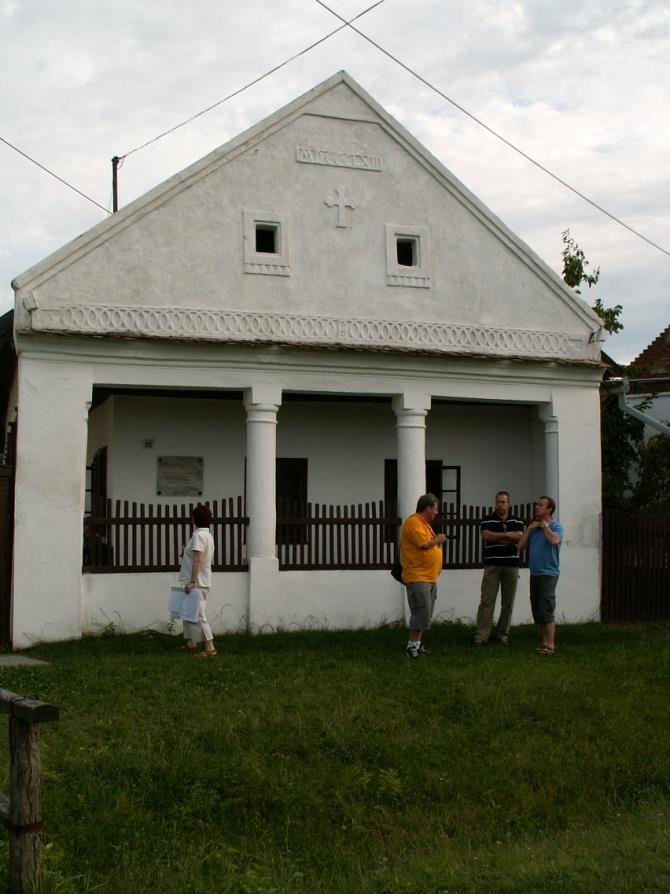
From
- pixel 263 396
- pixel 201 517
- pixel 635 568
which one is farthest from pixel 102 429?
pixel 635 568

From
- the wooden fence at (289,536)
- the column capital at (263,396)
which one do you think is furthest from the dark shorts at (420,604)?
the column capital at (263,396)

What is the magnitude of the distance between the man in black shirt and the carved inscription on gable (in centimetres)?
469

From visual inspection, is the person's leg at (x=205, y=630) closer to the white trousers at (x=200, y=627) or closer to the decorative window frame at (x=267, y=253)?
the white trousers at (x=200, y=627)

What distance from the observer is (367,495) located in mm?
16672

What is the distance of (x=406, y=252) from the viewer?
1516 cm

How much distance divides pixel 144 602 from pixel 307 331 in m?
3.75

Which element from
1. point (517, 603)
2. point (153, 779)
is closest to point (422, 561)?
point (517, 603)

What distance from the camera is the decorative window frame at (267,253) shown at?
1418 cm

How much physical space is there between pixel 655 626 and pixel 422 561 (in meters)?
4.65

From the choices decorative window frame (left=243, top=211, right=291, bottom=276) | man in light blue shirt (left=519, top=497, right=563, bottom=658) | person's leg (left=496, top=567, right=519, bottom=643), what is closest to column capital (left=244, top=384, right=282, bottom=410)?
decorative window frame (left=243, top=211, right=291, bottom=276)

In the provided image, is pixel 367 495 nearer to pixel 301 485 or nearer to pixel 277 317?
pixel 301 485

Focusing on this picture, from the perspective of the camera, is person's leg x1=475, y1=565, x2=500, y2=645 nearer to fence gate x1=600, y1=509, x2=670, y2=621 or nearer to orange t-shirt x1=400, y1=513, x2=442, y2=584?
orange t-shirt x1=400, y1=513, x2=442, y2=584

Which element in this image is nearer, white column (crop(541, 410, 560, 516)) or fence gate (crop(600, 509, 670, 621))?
white column (crop(541, 410, 560, 516))

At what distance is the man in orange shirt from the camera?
38.9 ft
